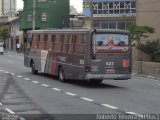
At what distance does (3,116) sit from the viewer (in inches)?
525

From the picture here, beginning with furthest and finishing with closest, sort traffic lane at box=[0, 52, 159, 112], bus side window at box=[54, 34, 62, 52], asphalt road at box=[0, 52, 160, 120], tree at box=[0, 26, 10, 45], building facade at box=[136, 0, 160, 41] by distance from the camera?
tree at box=[0, 26, 10, 45] < building facade at box=[136, 0, 160, 41] < bus side window at box=[54, 34, 62, 52] < traffic lane at box=[0, 52, 159, 112] < asphalt road at box=[0, 52, 160, 120]

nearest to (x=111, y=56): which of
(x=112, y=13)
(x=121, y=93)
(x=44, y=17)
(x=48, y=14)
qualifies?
(x=121, y=93)

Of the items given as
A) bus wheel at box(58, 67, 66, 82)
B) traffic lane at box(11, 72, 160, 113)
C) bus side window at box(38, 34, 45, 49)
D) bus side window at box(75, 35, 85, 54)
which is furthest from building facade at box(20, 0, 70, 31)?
bus side window at box(75, 35, 85, 54)

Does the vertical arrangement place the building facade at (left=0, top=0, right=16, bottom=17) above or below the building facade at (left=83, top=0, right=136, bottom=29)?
above

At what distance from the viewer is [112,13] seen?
284 ft

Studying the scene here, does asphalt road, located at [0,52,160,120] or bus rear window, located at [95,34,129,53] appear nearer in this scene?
asphalt road, located at [0,52,160,120]

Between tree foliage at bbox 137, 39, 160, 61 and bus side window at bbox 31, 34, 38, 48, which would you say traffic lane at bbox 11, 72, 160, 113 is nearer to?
bus side window at bbox 31, 34, 38, 48

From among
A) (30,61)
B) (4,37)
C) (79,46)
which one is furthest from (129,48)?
(4,37)

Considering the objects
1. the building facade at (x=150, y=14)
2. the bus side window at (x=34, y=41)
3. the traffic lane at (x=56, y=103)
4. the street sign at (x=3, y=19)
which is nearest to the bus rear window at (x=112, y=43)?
the traffic lane at (x=56, y=103)

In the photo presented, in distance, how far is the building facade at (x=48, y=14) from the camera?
A: 88500 mm

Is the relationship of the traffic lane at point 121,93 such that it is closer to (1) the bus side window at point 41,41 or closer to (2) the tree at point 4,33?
(1) the bus side window at point 41,41

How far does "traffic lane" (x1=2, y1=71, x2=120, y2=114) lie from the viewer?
48.5 ft

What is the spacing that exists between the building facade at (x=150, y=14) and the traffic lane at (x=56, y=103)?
2510cm

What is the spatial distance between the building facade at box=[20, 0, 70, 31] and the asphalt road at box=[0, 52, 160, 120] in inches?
2504
